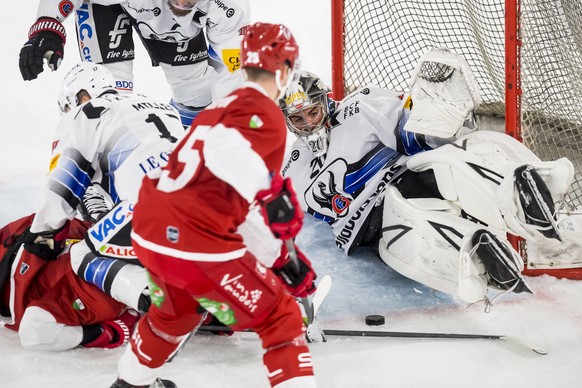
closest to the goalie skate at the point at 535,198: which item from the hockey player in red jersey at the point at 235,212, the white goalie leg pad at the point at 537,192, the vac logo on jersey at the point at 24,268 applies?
the white goalie leg pad at the point at 537,192

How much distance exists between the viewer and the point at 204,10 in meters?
3.54

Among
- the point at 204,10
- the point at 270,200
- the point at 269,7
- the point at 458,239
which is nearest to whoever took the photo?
the point at 270,200

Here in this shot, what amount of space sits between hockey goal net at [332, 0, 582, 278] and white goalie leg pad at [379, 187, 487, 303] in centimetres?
38

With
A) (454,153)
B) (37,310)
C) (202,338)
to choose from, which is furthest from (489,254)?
(37,310)

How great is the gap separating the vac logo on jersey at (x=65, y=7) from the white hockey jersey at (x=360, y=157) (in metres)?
1.11

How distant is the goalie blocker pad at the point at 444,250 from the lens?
260 centimetres

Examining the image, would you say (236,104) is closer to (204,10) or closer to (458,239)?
(458,239)

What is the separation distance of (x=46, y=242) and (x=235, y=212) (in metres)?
0.91

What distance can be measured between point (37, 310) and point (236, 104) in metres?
1.01

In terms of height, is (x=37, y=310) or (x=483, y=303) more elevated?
(x=37, y=310)

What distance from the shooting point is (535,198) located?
250 centimetres

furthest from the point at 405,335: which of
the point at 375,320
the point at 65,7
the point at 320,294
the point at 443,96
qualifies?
the point at 65,7

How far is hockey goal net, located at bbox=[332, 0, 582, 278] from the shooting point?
9.70ft

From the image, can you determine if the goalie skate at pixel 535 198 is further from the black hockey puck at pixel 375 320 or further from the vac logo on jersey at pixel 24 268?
the vac logo on jersey at pixel 24 268
